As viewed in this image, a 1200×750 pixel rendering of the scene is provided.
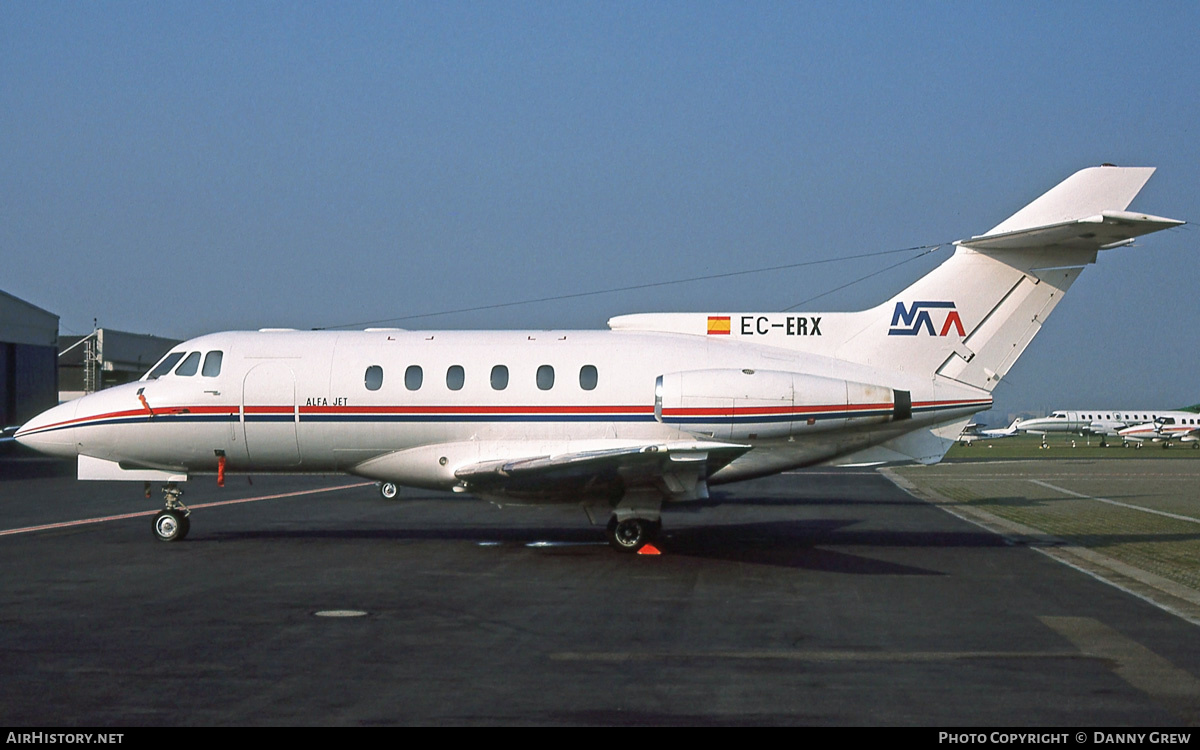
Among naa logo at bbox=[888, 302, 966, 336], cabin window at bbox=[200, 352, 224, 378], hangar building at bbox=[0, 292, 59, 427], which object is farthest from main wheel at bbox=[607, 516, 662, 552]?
hangar building at bbox=[0, 292, 59, 427]

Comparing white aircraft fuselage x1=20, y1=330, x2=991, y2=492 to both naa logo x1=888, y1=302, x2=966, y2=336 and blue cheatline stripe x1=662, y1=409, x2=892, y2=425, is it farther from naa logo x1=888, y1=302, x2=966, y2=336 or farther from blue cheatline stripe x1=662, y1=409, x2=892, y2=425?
naa logo x1=888, y1=302, x2=966, y2=336

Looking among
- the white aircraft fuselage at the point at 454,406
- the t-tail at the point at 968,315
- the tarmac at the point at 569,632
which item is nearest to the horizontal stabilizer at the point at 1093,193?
the t-tail at the point at 968,315

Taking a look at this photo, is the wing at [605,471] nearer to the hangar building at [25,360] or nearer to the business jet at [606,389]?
the business jet at [606,389]

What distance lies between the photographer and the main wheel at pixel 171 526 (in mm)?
18969

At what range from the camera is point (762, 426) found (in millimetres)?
16984

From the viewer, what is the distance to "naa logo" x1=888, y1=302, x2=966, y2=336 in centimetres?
1861

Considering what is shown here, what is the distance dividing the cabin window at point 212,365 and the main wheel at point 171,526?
2542 mm

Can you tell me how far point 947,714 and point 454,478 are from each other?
1114 cm

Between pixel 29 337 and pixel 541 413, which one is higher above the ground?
pixel 29 337

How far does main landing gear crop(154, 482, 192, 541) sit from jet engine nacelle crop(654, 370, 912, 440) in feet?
28.1

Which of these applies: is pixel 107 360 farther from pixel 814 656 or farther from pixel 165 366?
pixel 814 656

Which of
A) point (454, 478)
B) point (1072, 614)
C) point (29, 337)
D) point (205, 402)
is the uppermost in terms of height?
point (29, 337)

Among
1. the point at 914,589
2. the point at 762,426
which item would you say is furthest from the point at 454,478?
the point at 914,589
